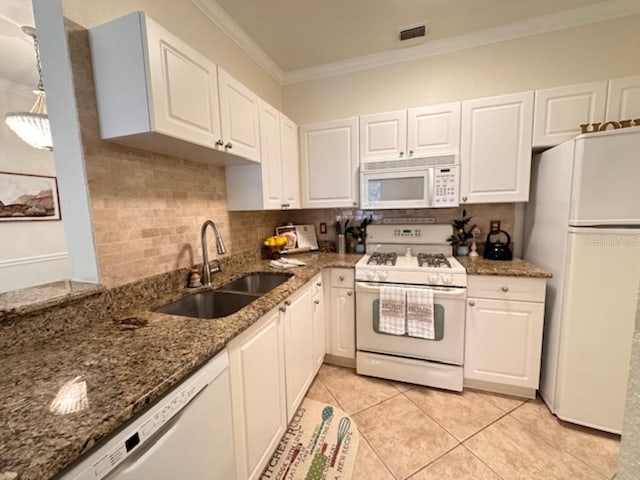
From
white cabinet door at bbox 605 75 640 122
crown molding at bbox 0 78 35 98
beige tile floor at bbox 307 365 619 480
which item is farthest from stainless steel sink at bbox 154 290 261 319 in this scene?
crown molding at bbox 0 78 35 98

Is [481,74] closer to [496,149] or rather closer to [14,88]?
[496,149]

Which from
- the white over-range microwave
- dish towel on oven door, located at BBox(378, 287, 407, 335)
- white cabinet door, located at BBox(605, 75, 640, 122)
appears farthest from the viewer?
the white over-range microwave

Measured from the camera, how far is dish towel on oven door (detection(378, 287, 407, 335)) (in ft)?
6.38

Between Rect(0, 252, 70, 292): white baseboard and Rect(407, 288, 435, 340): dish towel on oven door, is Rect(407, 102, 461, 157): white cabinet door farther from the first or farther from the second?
Rect(0, 252, 70, 292): white baseboard

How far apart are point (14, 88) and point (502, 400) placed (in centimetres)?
506

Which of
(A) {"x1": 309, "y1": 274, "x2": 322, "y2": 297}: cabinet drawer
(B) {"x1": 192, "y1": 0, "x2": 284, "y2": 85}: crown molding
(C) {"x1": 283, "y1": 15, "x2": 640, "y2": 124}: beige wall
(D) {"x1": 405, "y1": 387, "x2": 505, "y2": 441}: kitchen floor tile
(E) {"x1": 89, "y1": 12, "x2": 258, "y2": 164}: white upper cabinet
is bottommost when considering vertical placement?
(D) {"x1": 405, "y1": 387, "x2": 505, "y2": 441}: kitchen floor tile

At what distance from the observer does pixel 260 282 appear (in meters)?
2.03

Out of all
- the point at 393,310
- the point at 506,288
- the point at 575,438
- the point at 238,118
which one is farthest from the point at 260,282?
the point at 575,438

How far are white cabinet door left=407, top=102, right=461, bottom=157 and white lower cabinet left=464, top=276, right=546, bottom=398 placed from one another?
1.06 m

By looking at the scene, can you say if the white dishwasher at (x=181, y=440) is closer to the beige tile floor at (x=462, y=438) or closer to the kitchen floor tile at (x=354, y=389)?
the beige tile floor at (x=462, y=438)

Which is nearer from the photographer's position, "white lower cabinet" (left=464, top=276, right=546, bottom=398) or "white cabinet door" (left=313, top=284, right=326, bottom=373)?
"white lower cabinet" (left=464, top=276, right=546, bottom=398)

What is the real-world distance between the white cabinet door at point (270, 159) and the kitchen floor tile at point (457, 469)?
189cm

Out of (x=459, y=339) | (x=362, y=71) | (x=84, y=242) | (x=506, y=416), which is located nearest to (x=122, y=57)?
(x=84, y=242)

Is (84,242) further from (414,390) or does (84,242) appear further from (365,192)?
(414,390)
